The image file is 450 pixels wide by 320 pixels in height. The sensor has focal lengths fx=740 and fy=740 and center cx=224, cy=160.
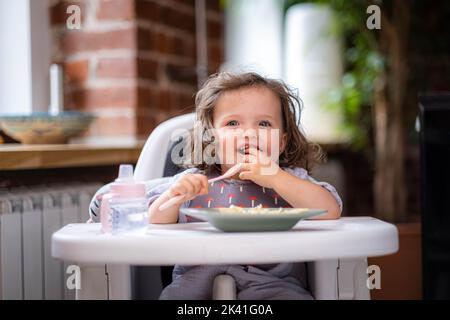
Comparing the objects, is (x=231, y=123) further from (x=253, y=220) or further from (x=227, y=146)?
(x=253, y=220)

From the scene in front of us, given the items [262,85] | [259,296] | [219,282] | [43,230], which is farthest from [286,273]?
[43,230]

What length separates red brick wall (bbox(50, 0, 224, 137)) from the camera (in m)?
2.30

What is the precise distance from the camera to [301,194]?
48.0 inches

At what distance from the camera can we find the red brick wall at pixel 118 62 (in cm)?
230

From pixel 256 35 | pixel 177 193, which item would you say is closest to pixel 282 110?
pixel 177 193

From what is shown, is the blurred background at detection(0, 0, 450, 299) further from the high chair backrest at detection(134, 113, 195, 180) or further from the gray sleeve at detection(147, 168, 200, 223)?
the gray sleeve at detection(147, 168, 200, 223)

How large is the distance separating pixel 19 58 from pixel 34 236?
70cm

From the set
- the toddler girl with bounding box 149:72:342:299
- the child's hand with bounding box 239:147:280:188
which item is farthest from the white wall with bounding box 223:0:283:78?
the child's hand with bounding box 239:147:280:188

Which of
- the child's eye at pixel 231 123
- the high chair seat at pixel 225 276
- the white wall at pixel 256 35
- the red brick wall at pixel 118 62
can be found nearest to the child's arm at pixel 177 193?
the high chair seat at pixel 225 276

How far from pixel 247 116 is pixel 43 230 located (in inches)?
29.1

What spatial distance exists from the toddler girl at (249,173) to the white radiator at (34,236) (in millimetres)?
494

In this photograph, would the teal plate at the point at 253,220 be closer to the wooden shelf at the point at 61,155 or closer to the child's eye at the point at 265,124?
the child's eye at the point at 265,124

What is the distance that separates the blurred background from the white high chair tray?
0.67 m
